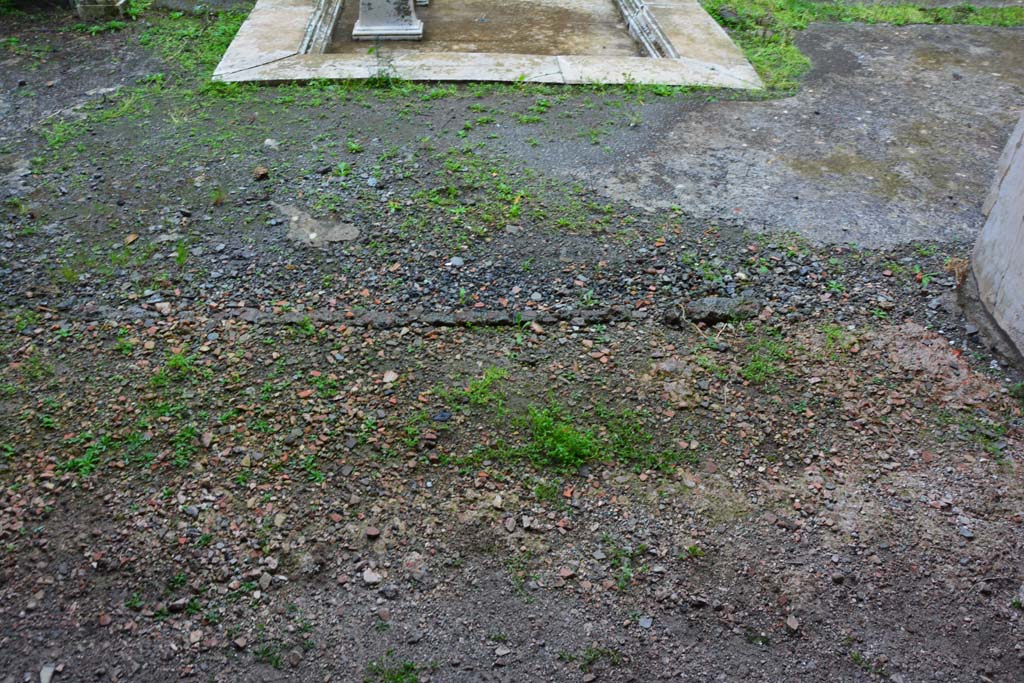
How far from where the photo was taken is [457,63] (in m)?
6.47

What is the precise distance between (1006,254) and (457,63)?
4.27 meters

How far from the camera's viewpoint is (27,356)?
3672 millimetres

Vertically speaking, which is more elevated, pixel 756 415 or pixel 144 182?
pixel 144 182

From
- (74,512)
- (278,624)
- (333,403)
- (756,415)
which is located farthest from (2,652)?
(756,415)

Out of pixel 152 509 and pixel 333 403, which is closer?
pixel 152 509

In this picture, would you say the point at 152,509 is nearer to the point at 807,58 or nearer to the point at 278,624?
the point at 278,624

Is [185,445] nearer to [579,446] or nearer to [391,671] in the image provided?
[391,671]

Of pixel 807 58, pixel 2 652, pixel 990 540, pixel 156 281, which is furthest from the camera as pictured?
pixel 807 58

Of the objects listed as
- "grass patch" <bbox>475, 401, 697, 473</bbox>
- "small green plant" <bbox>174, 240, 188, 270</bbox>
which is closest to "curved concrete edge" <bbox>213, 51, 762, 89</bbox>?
"small green plant" <bbox>174, 240, 188, 270</bbox>

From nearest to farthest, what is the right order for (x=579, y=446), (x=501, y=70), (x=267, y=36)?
(x=579, y=446) → (x=501, y=70) → (x=267, y=36)

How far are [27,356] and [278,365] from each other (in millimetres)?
1158

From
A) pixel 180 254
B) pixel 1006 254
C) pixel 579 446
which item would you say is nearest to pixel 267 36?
pixel 180 254

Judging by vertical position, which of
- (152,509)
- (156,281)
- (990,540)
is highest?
(156,281)

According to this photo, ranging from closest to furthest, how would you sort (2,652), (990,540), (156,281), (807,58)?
(2,652) < (990,540) < (156,281) < (807,58)
